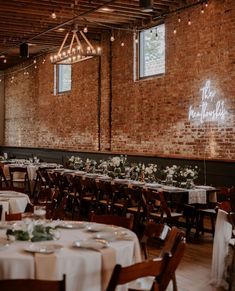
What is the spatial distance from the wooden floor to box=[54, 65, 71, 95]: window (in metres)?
9.77

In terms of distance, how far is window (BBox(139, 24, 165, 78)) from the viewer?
11.7 metres

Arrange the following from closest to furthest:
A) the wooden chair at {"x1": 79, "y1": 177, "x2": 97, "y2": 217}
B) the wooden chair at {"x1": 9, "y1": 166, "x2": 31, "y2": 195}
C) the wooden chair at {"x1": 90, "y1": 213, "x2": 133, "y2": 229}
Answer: the wooden chair at {"x1": 90, "y1": 213, "x2": 133, "y2": 229}, the wooden chair at {"x1": 79, "y1": 177, "x2": 97, "y2": 217}, the wooden chair at {"x1": 9, "y1": 166, "x2": 31, "y2": 195}

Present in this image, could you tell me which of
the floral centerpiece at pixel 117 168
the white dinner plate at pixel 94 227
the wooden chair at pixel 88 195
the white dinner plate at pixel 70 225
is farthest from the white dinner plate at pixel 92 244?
the floral centerpiece at pixel 117 168

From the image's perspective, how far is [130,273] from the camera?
114 inches

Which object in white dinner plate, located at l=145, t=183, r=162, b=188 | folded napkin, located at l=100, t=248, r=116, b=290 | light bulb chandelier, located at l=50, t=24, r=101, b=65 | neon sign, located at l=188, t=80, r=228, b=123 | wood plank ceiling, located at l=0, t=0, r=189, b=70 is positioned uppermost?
wood plank ceiling, located at l=0, t=0, r=189, b=70

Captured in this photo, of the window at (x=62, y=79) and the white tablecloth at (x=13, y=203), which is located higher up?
the window at (x=62, y=79)

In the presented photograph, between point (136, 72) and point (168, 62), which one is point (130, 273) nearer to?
point (168, 62)

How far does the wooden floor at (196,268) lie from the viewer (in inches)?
207

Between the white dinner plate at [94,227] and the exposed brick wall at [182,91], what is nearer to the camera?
the white dinner plate at [94,227]

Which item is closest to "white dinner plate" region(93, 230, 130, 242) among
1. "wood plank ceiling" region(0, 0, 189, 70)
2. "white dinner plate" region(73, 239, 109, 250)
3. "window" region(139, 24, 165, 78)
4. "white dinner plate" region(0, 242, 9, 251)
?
"white dinner plate" region(73, 239, 109, 250)

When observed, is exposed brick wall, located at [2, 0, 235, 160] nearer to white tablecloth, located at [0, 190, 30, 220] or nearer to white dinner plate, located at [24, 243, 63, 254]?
white tablecloth, located at [0, 190, 30, 220]

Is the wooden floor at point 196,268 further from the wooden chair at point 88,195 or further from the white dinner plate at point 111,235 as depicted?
the wooden chair at point 88,195

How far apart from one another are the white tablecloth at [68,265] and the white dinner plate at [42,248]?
0.11ft

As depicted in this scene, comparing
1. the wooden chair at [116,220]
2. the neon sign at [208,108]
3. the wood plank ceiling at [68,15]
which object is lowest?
the wooden chair at [116,220]
